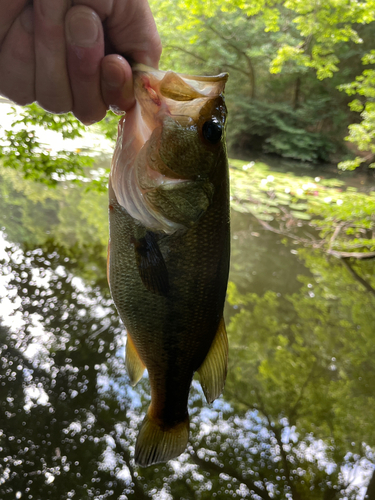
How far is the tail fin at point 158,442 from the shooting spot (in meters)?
1.20

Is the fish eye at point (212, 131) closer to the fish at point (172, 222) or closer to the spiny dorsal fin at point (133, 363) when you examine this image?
the fish at point (172, 222)

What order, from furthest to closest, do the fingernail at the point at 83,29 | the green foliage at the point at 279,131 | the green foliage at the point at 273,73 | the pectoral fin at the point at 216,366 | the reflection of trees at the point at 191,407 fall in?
the green foliage at the point at 279,131 → the green foliage at the point at 273,73 → the reflection of trees at the point at 191,407 → the pectoral fin at the point at 216,366 → the fingernail at the point at 83,29

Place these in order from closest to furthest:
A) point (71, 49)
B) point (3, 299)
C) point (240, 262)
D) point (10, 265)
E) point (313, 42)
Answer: point (71, 49) < point (3, 299) < point (10, 265) < point (240, 262) < point (313, 42)

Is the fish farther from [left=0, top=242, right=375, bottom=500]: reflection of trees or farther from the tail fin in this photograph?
[left=0, top=242, right=375, bottom=500]: reflection of trees

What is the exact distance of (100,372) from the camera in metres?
3.10

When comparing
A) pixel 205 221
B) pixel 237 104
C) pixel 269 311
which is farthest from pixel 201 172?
pixel 237 104

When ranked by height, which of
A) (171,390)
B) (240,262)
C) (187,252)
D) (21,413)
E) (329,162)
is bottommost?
(329,162)

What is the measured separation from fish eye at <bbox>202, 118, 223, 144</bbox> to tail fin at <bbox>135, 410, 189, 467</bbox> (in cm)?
98

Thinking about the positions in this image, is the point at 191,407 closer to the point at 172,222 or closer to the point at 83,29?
the point at 172,222

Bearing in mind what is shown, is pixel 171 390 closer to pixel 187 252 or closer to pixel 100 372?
pixel 187 252

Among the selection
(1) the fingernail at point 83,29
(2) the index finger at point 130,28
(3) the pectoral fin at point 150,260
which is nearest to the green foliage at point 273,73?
(2) the index finger at point 130,28

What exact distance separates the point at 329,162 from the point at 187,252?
18.1 meters

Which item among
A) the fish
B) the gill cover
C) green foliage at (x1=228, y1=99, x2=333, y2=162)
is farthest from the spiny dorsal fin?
green foliage at (x1=228, y1=99, x2=333, y2=162)

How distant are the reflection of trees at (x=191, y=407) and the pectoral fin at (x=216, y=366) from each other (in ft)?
5.56
